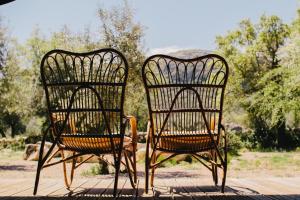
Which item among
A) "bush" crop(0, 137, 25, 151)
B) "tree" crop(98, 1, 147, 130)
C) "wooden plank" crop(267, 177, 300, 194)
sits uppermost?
"tree" crop(98, 1, 147, 130)

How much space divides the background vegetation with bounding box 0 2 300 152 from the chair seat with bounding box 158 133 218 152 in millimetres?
11109

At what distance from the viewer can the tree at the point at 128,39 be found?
14.8 m

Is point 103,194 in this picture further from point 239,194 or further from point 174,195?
point 239,194

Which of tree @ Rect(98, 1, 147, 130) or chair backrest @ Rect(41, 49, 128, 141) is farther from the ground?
tree @ Rect(98, 1, 147, 130)

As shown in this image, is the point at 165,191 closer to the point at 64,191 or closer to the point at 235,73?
the point at 64,191

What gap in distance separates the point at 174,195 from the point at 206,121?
69 centimetres

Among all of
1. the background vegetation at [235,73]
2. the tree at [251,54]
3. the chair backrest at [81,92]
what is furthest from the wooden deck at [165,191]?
the tree at [251,54]

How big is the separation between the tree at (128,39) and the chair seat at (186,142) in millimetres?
10964

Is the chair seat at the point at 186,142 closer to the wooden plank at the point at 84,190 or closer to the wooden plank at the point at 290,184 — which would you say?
the wooden plank at the point at 84,190

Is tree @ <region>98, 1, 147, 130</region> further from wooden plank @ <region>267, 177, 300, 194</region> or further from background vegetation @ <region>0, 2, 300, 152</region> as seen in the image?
wooden plank @ <region>267, 177, 300, 194</region>

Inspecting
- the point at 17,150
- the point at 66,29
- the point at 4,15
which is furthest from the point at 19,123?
the point at 66,29

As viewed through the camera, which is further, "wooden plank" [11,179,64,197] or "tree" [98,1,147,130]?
"tree" [98,1,147,130]

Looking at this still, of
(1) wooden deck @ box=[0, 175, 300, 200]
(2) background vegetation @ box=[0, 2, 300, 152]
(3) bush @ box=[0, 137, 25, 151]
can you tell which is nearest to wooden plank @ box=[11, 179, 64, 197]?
(1) wooden deck @ box=[0, 175, 300, 200]

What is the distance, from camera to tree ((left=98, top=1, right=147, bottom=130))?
1475 cm
